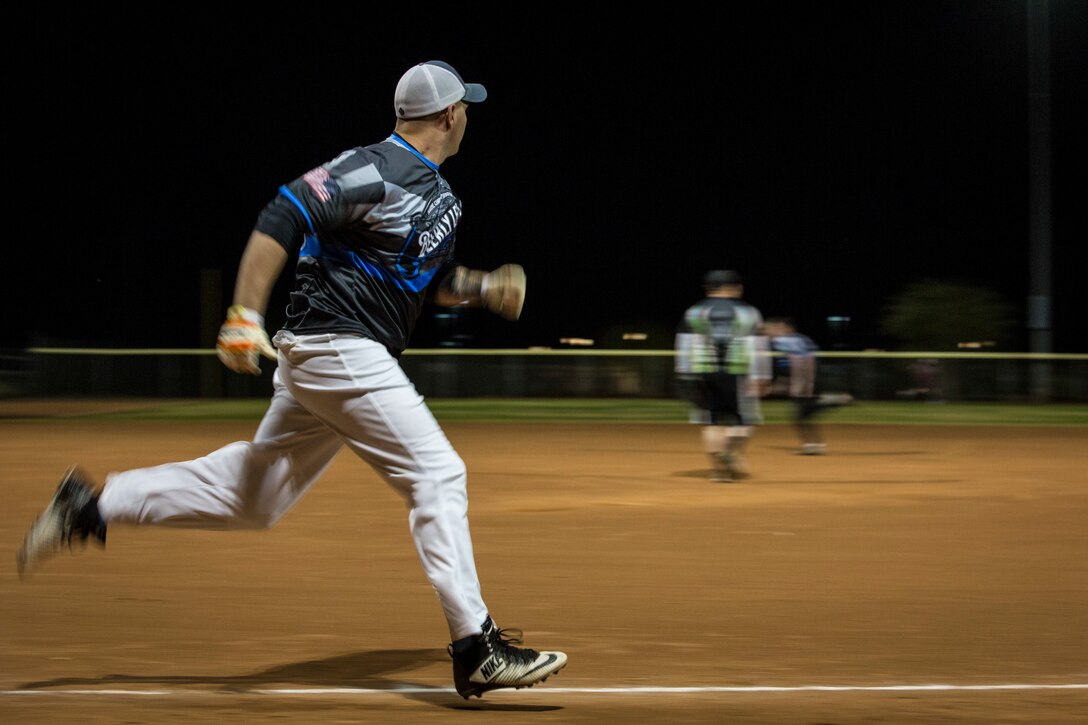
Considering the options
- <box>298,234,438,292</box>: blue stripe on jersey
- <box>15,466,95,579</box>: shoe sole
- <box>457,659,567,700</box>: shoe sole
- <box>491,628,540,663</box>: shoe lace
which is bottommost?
<box>457,659,567,700</box>: shoe sole

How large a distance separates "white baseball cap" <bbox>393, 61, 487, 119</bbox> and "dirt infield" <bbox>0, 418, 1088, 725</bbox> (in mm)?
2151

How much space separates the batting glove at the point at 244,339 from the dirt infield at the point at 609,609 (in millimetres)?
1226

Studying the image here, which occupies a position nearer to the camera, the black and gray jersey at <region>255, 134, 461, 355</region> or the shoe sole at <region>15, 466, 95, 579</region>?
the black and gray jersey at <region>255, 134, 461, 355</region>

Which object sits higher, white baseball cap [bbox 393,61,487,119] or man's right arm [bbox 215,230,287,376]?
white baseball cap [bbox 393,61,487,119]

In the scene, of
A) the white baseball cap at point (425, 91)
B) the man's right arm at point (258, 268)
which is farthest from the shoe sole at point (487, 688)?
the white baseball cap at point (425, 91)

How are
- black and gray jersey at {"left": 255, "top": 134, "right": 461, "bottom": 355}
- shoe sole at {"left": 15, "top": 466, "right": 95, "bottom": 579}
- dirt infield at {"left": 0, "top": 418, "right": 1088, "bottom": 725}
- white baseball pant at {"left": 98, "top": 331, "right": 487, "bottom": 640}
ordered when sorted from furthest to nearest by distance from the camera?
1. shoe sole at {"left": 15, "top": 466, "right": 95, "bottom": 579}
2. dirt infield at {"left": 0, "top": 418, "right": 1088, "bottom": 725}
3. white baseball pant at {"left": 98, "top": 331, "right": 487, "bottom": 640}
4. black and gray jersey at {"left": 255, "top": 134, "right": 461, "bottom": 355}

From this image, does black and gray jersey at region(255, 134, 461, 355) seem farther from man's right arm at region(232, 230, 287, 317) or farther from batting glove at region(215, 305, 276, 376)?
batting glove at region(215, 305, 276, 376)

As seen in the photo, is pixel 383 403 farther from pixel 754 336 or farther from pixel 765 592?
pixel 754 336

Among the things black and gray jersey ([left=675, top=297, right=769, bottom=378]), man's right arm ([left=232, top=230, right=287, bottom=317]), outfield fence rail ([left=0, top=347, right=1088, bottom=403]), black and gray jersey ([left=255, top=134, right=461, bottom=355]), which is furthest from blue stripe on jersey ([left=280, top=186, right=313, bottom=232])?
outfield fence rail ([left=0, top=347, right=1088, bottom=403])

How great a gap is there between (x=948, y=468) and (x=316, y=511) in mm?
7745

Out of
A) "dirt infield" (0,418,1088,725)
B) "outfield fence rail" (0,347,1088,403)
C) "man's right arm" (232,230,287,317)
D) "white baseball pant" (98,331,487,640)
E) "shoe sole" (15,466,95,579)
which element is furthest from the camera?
"outfield fence rail" (0,347,1088,403)

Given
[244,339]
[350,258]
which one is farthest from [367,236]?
[244,339]

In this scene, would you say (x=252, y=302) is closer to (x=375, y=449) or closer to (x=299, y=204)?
(x=299, y=204)

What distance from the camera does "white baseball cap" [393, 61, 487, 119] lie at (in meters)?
5.00
